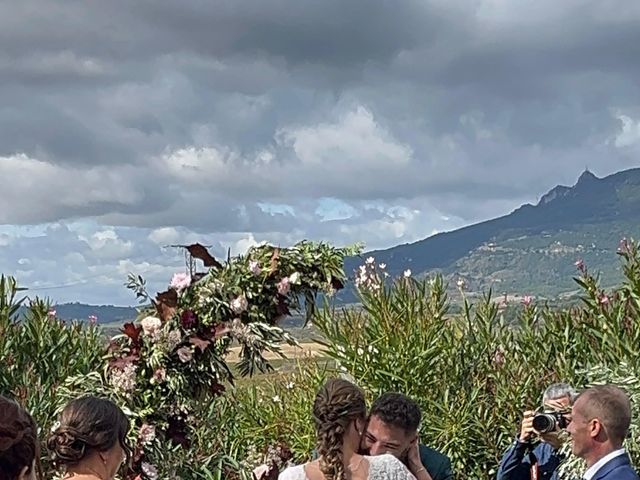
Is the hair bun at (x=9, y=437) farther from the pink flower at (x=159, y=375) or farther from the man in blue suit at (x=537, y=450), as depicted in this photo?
the man in blue suit at (x=537, y=450)

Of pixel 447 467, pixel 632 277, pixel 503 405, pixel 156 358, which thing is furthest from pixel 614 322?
pixel 156 358

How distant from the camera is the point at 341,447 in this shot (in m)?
3.71

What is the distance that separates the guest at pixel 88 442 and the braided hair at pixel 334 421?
0.98m

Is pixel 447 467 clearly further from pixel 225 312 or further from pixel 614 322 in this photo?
pixel 614 322

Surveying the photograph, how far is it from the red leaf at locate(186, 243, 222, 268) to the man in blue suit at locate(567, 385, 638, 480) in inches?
71.2

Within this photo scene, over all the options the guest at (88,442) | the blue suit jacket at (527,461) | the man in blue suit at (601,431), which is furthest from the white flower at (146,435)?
the blue suit jacket at (527,461)

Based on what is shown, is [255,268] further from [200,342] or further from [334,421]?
[334,421]

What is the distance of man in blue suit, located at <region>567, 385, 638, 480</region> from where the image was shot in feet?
13.4

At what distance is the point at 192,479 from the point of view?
4445mm

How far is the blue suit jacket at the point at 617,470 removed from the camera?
398 cm

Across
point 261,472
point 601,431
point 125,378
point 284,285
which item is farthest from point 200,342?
point 601,431

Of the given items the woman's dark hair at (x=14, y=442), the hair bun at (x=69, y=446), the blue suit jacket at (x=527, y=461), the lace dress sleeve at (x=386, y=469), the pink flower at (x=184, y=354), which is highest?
the pink flower at (x=184, y=354)

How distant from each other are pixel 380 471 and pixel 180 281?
126cm

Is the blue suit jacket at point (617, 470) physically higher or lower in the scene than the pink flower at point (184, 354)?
lower
